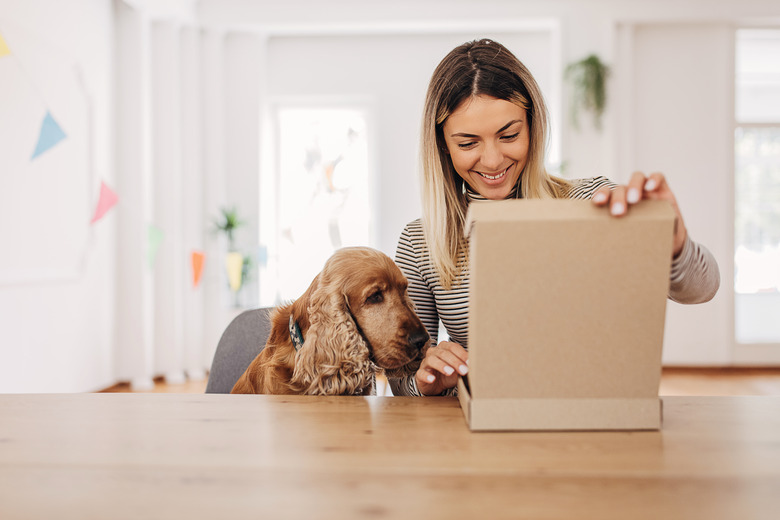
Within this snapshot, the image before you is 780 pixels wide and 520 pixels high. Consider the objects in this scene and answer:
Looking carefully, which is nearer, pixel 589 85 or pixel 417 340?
pixel 417 340

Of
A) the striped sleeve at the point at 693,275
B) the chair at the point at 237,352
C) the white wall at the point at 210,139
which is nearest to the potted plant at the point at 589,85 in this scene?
the white wall at the point at 210,139

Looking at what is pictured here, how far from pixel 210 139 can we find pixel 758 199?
5685 mm

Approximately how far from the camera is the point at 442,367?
1.11 m

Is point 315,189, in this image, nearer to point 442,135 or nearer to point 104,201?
point 104,201

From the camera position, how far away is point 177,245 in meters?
5.30

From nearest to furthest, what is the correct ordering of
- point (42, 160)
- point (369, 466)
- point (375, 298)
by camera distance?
point (369, 466)
point (375, 298)
point (42, 160)

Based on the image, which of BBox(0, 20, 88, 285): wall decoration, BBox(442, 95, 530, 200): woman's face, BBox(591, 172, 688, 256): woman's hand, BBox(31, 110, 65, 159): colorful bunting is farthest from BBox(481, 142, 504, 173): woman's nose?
BBox(31, 110, 65, 159): colorful bunting

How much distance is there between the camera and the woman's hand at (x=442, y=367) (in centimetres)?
110

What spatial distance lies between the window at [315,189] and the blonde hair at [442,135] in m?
4.61

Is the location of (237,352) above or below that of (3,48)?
below

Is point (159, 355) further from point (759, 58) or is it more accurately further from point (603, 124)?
point (759, 58)

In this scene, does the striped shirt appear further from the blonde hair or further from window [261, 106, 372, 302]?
window [261, 106, 372, 302]

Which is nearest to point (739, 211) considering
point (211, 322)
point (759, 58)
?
point (759, 58)

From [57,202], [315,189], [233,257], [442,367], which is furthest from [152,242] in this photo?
[442,367]
